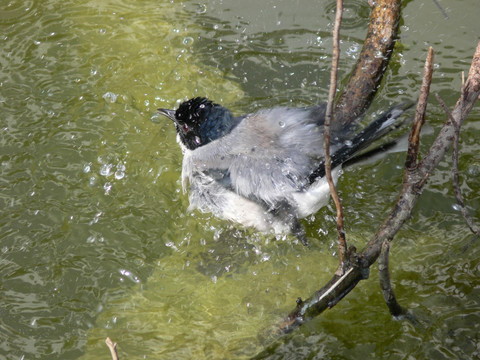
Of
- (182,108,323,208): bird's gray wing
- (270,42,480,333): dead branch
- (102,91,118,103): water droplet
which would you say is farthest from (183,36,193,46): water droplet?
(270,42,480,333): dead branch

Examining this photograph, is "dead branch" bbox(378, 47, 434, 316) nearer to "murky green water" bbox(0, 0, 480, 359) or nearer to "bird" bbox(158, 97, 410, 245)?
"bird" bbox(158, 97, 410, 245)

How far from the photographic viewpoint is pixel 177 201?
3.81 m

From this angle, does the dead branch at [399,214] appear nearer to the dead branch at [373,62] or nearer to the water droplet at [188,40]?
the dead branch at [373,62]

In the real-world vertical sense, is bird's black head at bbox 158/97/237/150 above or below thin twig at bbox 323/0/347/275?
below

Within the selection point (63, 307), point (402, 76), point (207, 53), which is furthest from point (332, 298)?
point (207, 53)

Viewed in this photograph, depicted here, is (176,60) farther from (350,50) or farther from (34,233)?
(34,233)

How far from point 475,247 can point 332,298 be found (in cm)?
112

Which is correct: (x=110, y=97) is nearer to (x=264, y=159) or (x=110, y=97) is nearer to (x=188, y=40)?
(x=188, y=40)

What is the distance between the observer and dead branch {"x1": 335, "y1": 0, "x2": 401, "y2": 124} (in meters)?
3.53

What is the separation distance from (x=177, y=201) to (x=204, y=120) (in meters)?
0.65

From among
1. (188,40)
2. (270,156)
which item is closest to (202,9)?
(188,40)

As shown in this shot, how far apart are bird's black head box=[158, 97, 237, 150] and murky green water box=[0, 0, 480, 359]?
55 centimetres

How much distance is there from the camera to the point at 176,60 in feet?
15.6

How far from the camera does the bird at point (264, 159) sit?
312 centimetres
